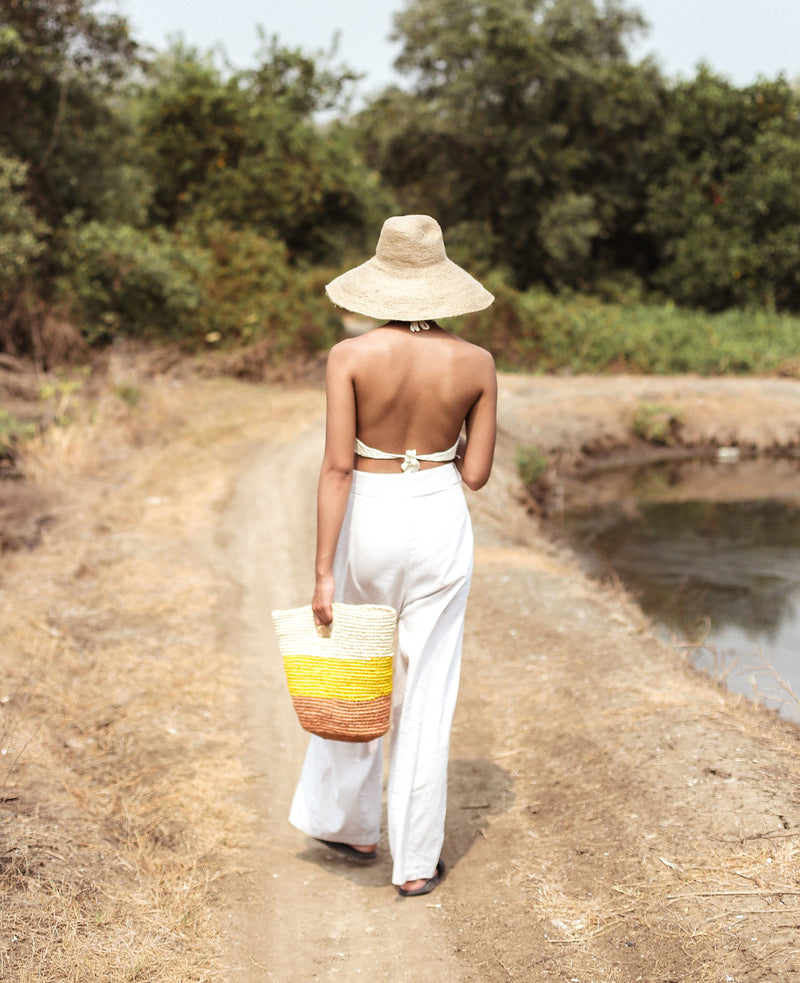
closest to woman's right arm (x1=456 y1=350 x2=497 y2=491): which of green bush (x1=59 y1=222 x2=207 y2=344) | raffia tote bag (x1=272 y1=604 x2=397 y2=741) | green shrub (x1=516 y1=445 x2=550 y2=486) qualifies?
raffia tote bag (x1=272 y1=604 x2=397 y2=741)

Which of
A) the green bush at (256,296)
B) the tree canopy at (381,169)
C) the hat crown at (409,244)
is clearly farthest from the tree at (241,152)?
the hat crown at (409,244)

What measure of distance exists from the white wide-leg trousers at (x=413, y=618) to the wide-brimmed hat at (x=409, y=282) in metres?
0.52

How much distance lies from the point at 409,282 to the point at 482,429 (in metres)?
0.53

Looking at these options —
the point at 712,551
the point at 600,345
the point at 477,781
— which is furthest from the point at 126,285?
the point at 477,781

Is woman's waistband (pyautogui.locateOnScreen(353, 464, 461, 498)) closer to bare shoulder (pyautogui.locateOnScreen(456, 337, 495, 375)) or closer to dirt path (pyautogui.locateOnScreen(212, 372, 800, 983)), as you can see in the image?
bare shoulder (pyautogui.locateOnScreen(456, 337, 495, 375))

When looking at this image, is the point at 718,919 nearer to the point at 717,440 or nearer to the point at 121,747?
the point at 121,747

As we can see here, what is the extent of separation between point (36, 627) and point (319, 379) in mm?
11390

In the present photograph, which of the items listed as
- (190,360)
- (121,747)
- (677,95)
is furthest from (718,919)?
(677,95)

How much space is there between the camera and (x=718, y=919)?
3.09m

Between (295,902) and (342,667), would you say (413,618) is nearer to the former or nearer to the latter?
(342,667)

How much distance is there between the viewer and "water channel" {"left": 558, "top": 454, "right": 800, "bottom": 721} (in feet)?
26.4

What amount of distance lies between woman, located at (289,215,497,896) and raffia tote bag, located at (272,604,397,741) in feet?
0.26

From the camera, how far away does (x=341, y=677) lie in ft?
10.5

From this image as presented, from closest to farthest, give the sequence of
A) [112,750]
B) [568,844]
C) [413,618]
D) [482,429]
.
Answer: [482,429] → [413,618] → [568,844] → [112,750]
